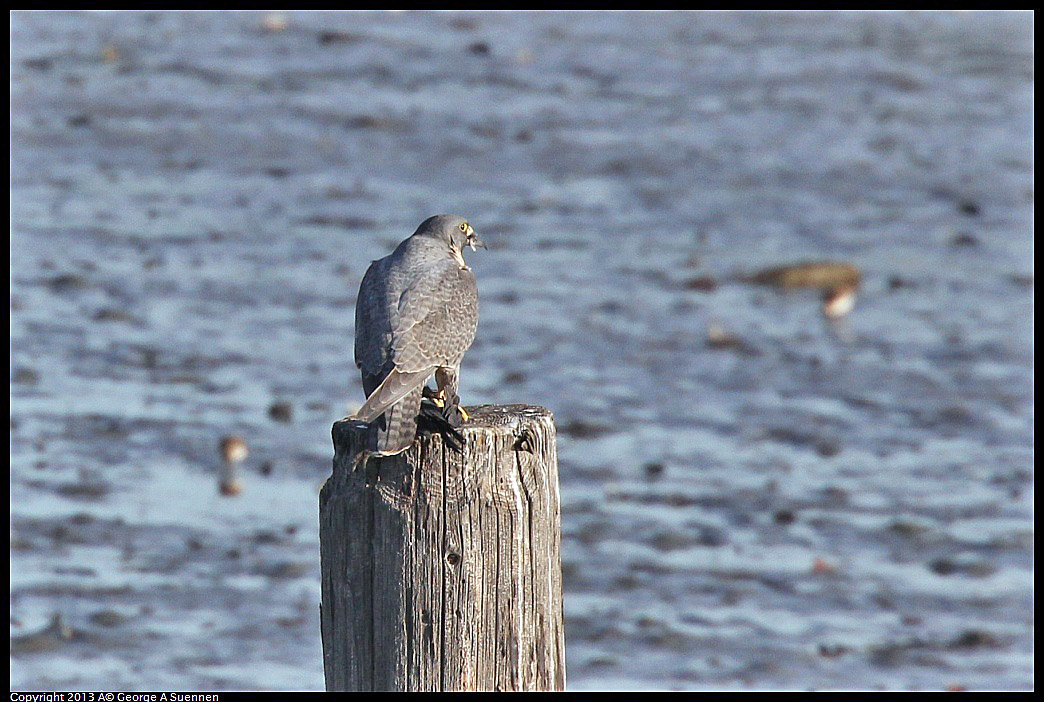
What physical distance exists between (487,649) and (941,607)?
3.96 metres

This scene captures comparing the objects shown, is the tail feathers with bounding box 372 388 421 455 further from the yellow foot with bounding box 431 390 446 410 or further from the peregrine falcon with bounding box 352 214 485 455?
the yellow foot with bounding box 431 390 446 410

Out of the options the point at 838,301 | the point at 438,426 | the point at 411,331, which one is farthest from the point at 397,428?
the point at 838,301

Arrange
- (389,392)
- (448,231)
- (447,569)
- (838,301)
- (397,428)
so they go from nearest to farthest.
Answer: (447,569) → (397,428) → (389,392) → (448,231) → (838,301)

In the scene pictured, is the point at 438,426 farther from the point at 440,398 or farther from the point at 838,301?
the point at 838,301

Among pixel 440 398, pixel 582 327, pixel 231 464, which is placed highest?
pixel 582 327

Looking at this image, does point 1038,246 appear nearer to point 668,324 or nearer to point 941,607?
point 668,324

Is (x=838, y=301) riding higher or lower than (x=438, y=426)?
higher

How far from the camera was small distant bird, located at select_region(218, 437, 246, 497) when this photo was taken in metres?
7.88

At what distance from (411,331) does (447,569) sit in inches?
35.9

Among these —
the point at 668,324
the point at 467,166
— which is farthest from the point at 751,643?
the point at 467,166

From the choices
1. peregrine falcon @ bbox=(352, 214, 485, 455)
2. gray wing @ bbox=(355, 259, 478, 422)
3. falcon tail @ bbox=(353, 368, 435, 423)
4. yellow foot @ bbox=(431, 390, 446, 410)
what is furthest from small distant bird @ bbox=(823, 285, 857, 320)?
falcon tail @ bbox=(353, 368, 435, 423)

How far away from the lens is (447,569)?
3.62 m

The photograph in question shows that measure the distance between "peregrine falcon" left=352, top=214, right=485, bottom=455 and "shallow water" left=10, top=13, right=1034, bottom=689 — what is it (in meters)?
2.17
